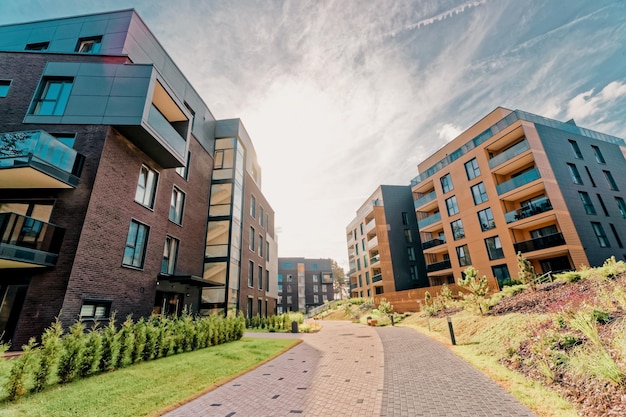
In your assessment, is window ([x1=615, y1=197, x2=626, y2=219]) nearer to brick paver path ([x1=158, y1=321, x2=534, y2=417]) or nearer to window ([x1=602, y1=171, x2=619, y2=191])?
window ([x1=602, y1=171, x2=619, y2=191])

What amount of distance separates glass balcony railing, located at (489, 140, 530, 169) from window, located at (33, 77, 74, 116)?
2957cm

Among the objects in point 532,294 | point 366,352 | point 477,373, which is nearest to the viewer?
point 477,373

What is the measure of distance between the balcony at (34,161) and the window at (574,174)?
3219 cm

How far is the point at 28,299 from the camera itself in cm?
956

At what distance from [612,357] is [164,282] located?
17250 mm

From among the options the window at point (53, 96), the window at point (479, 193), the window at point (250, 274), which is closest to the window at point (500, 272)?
the window at point (479, 193)

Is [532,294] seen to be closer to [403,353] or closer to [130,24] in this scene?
[403,353]

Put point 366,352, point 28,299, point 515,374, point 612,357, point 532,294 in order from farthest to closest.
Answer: point 532,294, point 366,352, point 28,299, point 515,374, point 612,357

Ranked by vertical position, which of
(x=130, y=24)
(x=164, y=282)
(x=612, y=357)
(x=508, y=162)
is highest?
(x=130, y=24)

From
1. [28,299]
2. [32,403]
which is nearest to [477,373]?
[32,403]

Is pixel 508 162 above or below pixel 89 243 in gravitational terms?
above

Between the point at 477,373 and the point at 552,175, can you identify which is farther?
the point at 552,175

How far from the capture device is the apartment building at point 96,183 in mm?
9805

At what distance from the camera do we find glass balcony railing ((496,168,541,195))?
20469mm
